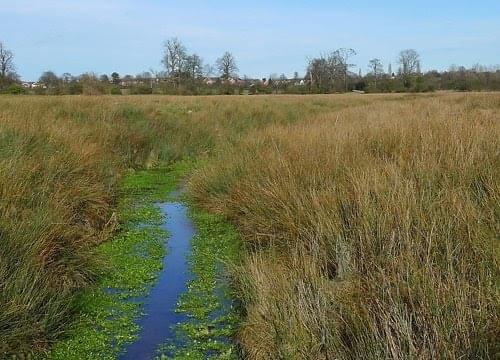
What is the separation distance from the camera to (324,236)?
4.91 metres

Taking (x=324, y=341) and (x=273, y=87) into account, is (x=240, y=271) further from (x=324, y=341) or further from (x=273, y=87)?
(x=273, y=87)

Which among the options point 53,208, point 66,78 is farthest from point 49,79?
point 53,208

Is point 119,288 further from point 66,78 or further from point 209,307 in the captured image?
point 66,78

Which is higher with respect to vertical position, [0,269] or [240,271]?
[0,269]

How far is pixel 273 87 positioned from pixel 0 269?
6174 centimetres

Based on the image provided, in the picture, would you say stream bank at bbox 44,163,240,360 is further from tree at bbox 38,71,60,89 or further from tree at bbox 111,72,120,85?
tree at bbox 111,72,120,85

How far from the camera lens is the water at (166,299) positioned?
14.2ft

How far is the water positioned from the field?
2.07ft

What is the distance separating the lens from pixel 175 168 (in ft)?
47.5

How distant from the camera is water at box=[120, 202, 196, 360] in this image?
4.34 m

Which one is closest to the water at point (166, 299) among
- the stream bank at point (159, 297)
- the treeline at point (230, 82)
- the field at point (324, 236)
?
the stream bank at point (159, 297)

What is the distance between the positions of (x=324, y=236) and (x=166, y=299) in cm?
174

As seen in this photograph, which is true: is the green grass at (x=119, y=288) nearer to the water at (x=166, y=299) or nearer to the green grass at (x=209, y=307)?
the water at (x=166, y=299)

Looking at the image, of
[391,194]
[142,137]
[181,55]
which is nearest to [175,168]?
[142,137]
